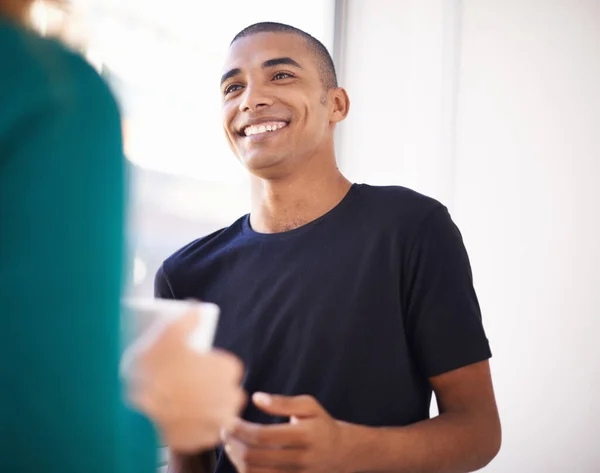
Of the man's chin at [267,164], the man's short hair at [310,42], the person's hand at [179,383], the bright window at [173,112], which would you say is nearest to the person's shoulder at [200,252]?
the man's chin at [267,164]

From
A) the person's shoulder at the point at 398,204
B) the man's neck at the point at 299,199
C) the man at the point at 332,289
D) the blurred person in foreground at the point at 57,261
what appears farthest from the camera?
the man's neck at the point at 299,199

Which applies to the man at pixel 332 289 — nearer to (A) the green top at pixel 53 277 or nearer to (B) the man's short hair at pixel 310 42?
(B) the man's short hair at pixel 310 42

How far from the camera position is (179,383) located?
0.42 metres

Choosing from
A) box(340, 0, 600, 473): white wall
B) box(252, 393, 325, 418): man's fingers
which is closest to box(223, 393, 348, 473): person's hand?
box(252, 393, 325, 418): man's fingers

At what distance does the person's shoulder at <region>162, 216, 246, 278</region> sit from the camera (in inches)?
46.8

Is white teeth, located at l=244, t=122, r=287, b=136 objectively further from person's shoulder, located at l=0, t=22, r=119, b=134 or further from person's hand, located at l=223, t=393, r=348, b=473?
person's shoulder, located at l=0, t=22, r=119, b=134

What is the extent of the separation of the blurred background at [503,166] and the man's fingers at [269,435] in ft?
3.14

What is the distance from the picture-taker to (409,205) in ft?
3.55

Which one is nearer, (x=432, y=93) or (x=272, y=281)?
(x=272, y=281)

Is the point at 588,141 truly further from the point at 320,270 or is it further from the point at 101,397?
the point at 101,397

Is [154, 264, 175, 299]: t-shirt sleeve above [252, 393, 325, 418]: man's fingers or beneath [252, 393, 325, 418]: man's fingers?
above

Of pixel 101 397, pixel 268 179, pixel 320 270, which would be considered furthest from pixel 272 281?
pixel 101 397

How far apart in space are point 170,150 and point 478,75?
1.08 meters

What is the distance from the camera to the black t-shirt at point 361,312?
0.97 m
